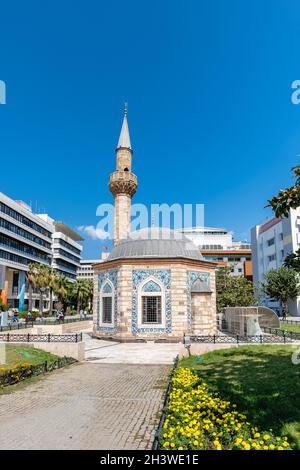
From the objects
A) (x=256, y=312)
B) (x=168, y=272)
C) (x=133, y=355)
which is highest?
(x=168, y=272)

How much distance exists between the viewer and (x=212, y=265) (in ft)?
94.9

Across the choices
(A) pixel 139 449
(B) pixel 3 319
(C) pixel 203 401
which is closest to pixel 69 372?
(C) pixel 203 401

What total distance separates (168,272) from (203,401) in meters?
16.4

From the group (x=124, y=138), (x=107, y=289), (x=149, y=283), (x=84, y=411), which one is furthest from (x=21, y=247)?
(x=84, y=411)

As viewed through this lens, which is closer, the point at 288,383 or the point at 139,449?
the point at 139,449

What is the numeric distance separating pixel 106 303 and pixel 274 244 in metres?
39.5

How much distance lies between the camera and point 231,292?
129ft

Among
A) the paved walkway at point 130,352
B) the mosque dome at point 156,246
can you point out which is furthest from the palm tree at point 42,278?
the paved walkway at point 130,352

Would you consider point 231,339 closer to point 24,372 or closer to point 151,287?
point 151,287

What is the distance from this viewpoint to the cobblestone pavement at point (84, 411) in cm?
710

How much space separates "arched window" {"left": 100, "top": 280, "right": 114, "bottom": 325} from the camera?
26750 mm

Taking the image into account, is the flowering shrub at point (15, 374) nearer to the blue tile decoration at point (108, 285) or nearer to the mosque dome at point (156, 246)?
the blue tile decoration at point (108, 285)

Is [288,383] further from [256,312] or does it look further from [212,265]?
[212,265]

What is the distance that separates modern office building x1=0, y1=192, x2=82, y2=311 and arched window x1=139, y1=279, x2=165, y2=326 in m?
26.0
